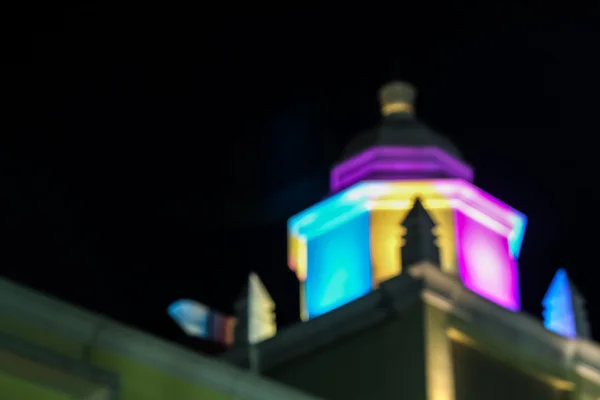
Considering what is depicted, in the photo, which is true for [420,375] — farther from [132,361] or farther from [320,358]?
[132,361]

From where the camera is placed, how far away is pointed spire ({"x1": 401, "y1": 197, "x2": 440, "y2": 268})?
15773 mm

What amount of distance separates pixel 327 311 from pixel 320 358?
69cm

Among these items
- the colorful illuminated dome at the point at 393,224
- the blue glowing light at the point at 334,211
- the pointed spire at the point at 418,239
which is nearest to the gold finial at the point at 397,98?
the colorful illuminated dome at the point at 393,224

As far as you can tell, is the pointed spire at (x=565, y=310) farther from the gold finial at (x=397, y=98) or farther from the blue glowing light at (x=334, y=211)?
the gold finial at (x=397, y=98)

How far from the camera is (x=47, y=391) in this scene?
1081cm

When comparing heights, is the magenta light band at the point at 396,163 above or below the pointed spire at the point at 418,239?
above

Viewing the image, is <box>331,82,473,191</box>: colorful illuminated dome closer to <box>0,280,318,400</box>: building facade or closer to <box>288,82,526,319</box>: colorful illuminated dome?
<box>288,82,526,319</box>: colorful illuminated dome

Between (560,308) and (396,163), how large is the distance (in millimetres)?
3241

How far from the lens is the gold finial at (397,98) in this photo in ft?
65.5

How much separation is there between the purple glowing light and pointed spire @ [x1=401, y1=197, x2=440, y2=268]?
1.71 meters

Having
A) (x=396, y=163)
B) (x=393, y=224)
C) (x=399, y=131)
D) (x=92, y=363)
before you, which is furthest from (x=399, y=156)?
(x=92, y=363)

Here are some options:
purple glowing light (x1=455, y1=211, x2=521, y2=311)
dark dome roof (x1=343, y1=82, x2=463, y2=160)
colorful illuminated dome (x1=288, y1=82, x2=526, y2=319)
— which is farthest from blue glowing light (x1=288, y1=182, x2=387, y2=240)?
purple glowing light (x1=455, y1=211, x2=521, y2=311)

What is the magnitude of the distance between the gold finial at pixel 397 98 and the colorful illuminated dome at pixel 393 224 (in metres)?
1.32

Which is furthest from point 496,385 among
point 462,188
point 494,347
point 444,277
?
point 462,188
